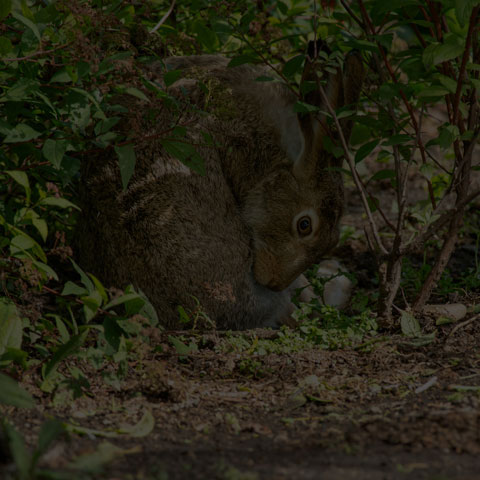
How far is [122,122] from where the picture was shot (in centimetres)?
393

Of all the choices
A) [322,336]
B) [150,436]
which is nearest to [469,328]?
[322,336]

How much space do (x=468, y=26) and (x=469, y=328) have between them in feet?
5.59

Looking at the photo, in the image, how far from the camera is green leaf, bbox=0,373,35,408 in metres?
2.44

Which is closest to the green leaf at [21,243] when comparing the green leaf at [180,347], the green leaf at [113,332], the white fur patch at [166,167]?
the green leaf at [113,332]

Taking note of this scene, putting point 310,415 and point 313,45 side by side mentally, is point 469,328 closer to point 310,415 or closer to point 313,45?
point 310,415

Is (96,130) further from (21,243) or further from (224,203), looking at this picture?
(224,203)

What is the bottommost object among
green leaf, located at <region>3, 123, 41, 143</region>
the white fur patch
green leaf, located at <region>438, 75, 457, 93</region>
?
the white fur patch

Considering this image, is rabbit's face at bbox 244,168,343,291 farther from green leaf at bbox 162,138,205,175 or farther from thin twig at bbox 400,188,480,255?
green leaf at bbox 162,138,205,175

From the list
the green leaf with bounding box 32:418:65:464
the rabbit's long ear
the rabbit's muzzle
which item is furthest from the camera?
the rabbit's muzzle

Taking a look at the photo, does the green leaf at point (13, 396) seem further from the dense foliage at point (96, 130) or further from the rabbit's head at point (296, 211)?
the rabbit's head at point (296, 211)

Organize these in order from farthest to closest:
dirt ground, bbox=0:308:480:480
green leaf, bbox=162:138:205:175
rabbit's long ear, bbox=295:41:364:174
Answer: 1. rabbit's long ear, bbox=295:41:364:174
2. green leaf, bbox=162:138:205:175
3. dirt ground, bbox=0:308:480:480

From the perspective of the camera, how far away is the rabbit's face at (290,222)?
182 inches

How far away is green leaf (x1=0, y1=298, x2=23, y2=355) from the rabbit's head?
194 centimetres

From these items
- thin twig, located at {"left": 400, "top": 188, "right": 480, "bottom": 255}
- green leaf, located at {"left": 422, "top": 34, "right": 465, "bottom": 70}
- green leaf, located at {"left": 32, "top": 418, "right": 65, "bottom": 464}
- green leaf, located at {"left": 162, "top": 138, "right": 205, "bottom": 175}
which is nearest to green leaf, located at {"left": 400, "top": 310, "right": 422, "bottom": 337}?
thin twig, located at {"left": 400, "top": 188, "right": 480, "bottom": 255}
